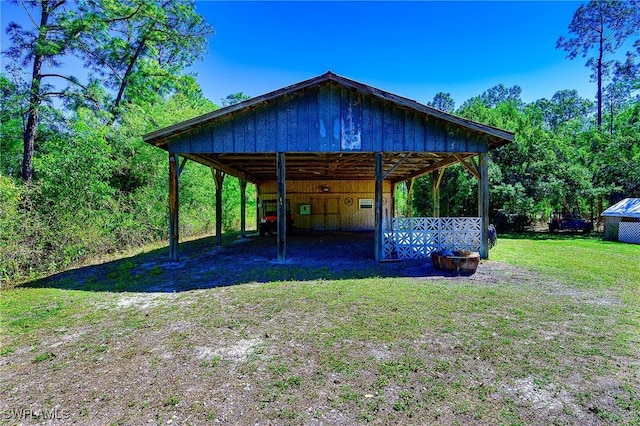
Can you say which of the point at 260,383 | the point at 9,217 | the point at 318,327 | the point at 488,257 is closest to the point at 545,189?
the point at 488,257

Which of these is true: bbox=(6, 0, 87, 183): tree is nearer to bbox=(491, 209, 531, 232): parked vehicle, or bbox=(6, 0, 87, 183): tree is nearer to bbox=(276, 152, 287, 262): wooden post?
bbox=(276, 152, 287, 262): wooden post

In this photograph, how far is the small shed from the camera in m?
12.8

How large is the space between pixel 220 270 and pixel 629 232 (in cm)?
1641

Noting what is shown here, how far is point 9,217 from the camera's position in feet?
21.3

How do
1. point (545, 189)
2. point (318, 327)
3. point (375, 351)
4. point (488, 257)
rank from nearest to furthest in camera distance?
point (375, 351), point (318, 327), point (488, 257), point (545, 189)

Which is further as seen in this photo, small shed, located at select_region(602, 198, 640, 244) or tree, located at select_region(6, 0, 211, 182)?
small shed, located at select_region(602, 198, 640, 244)

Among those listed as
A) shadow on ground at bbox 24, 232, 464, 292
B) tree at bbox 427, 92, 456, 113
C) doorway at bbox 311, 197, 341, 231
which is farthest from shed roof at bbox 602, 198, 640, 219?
tree at bbox 427, 92, 456, 113

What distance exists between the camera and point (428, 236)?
8.62 metres

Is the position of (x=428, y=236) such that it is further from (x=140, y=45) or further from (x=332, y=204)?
(x=140, y=45)

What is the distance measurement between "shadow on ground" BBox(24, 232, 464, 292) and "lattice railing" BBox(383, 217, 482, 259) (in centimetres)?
48

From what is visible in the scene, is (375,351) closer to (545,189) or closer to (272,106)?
(272,106)

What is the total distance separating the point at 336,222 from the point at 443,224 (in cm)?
971

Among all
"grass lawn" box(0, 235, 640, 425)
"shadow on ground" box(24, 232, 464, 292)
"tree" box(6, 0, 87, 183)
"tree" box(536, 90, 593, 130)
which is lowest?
"grass lawn" box(0, 235, 640, 425)

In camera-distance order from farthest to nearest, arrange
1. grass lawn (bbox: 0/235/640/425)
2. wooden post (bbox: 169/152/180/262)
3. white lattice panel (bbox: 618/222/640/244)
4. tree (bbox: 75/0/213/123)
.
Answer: tree (bbox: 75/0/213/123) → white lattice panel (bbox: 618/222/640/244) → wooden post (bbox: 169/152/180/262) → grass lawn (bbox: 0/235/640/425)
